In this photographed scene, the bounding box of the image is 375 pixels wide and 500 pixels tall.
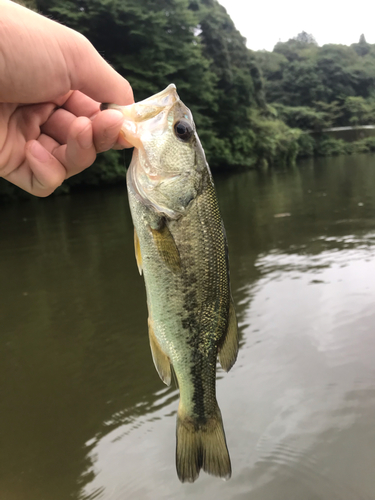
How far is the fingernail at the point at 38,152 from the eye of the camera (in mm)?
1805

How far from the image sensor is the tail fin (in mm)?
1695

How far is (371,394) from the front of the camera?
3559mm

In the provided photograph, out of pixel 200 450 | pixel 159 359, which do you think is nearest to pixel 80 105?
pixel 159 359

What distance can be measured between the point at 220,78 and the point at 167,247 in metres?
31.8

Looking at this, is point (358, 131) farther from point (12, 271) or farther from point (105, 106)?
point (105, 106)

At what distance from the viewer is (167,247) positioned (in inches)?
63.0

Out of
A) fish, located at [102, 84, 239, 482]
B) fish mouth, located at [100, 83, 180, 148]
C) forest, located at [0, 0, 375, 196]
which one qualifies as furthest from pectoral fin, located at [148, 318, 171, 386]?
forest, located at [0, 0, 375, 196]

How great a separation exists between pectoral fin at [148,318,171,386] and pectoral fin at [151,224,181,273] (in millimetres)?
298

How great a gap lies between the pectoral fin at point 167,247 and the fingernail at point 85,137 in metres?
0.44

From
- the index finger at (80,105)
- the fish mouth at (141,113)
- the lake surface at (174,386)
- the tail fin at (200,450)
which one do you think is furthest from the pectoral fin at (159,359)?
the lake surface at (174,386)

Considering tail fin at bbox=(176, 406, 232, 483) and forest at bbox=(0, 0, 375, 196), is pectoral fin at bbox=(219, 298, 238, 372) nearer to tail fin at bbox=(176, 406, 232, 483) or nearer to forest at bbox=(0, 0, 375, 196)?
tail fin at bbox=(176, 406, 232, 483)

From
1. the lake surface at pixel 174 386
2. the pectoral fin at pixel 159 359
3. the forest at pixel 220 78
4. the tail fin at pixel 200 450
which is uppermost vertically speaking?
the forest at pixel 220 78

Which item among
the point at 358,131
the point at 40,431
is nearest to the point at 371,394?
the point at 40,431

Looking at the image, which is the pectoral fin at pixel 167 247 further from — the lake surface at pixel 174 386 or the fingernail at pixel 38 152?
the lake surface at pixel 174 386
